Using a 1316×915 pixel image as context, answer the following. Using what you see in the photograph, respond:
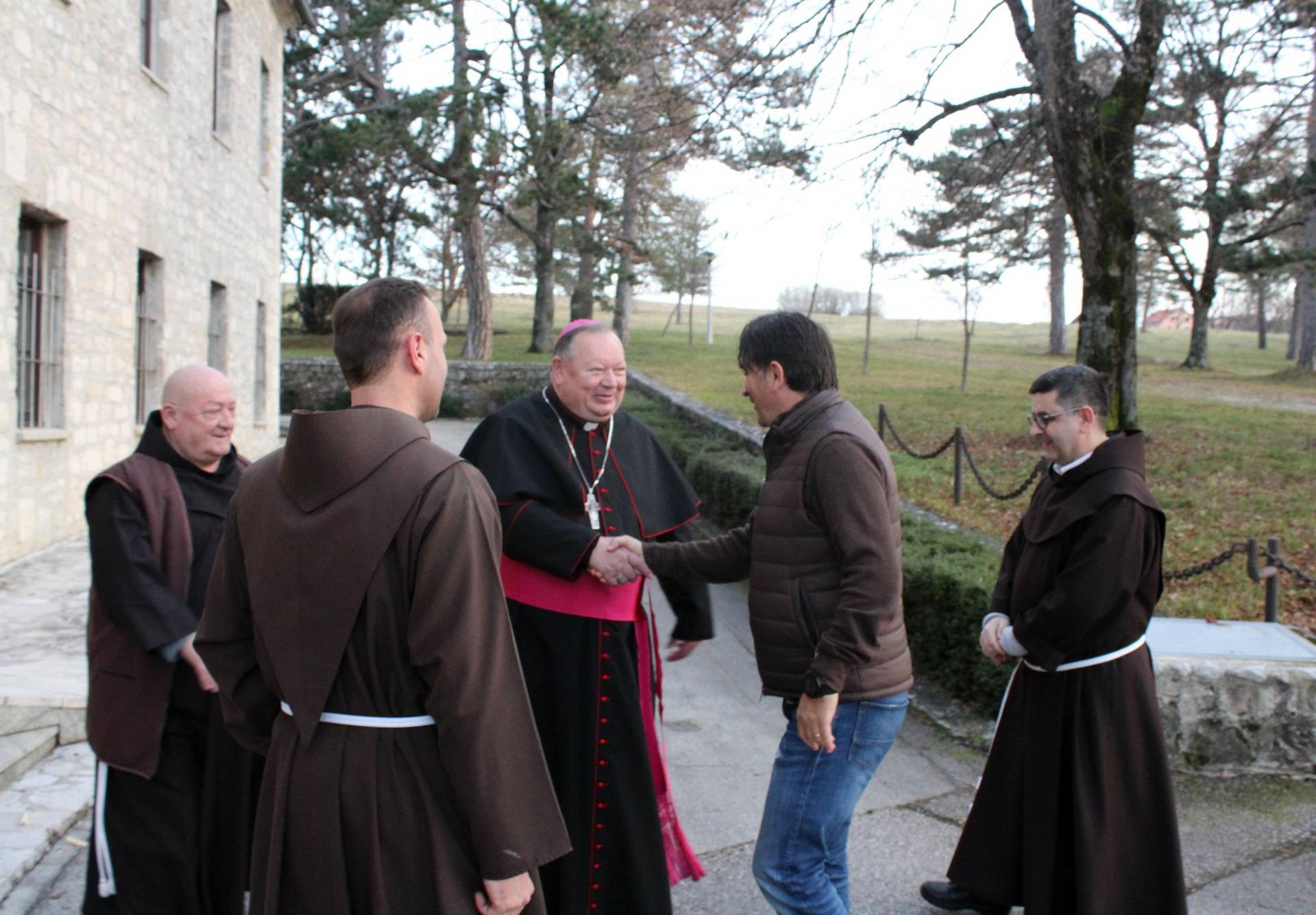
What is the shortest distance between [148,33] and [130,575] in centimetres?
1091

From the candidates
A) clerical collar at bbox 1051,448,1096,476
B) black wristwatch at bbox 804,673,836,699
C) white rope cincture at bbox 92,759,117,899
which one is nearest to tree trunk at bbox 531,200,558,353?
clerical collar at bbox 1051,448,1096,476

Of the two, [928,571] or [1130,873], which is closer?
[1130,873]

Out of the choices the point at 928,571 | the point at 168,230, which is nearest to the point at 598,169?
the point at 168,230

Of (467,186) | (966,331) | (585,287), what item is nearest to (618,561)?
(966,331)

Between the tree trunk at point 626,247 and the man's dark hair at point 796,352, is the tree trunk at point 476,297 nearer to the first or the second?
the tree trunk at point 626,247

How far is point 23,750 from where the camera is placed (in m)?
4.86

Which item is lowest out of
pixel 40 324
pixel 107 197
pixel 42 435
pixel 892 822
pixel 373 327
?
pixel 892 822

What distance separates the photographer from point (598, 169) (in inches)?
1398

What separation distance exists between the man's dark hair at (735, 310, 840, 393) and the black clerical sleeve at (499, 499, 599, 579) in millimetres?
779

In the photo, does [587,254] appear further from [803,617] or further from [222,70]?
[803,617]

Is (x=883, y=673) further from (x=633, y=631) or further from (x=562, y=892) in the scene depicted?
(x=562, y=892)

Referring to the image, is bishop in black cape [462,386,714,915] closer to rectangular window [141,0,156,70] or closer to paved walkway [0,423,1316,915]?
paved walkway [0,423,1316,915]

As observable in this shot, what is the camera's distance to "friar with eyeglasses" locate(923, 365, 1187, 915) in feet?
11.0

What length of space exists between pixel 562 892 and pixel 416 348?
195cm
